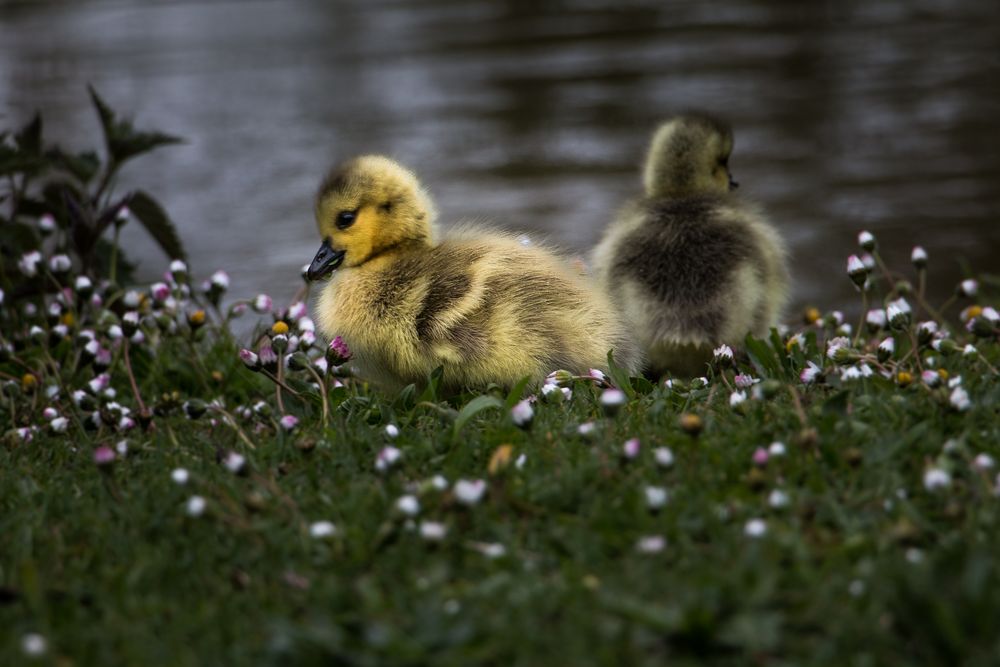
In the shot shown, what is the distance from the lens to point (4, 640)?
2547 mm

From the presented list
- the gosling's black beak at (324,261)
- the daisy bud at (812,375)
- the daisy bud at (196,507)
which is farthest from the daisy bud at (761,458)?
the gosling's black beak at (324,261)

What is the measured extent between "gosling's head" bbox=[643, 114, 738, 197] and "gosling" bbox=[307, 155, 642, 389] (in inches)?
36.2

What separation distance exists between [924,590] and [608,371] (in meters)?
1.92

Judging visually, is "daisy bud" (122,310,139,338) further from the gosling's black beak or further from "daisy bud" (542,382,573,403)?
"daisy bud" (542,382,573,403)

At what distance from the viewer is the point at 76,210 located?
521cm

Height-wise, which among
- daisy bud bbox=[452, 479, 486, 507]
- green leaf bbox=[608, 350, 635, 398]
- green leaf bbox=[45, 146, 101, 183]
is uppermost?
green leaf bbox=[45, 146, 101, 183]

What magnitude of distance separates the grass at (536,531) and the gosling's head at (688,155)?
1309 mm

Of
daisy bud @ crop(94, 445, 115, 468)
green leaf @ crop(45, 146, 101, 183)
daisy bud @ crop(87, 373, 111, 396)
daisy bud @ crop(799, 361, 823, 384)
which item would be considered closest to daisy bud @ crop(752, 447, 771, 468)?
daisy bud @ crop(799, 361, 823, 384)

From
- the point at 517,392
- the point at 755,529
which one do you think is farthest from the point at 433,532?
the point at 517,392

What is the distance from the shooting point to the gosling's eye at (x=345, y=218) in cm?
430

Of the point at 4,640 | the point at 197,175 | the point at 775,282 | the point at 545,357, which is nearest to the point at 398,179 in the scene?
the point at 545,357

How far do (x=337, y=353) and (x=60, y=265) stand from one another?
5.23ft

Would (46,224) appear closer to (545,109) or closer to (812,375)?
(812,375)

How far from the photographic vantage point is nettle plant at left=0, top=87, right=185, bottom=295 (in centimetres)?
508
